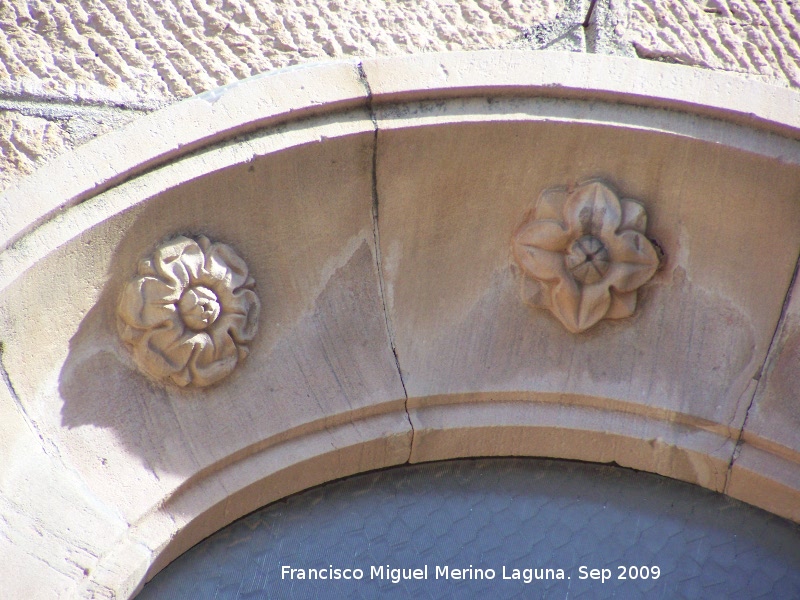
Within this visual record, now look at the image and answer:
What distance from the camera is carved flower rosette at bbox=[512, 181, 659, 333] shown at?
75.8 inches

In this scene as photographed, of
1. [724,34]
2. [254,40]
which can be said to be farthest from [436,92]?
[724,34]

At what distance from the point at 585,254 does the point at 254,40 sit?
2.77 feet

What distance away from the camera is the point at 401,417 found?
197 centimetres

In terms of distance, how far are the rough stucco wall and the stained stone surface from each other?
0.91 m

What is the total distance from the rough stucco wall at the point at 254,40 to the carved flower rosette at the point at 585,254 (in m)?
0.33

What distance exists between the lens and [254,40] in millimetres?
1863

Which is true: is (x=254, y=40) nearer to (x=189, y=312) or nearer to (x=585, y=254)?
(x=189, y=312)

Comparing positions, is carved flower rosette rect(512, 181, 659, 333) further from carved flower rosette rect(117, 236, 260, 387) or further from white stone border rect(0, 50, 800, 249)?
carved flower rosette rect(117, 236, 260, 387)

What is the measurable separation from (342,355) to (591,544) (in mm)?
692

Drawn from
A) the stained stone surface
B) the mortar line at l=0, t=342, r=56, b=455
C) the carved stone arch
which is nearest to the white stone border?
the carved stone arch

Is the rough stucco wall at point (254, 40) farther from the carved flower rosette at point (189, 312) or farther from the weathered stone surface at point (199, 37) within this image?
the carved flower rosette at point (189, 312)

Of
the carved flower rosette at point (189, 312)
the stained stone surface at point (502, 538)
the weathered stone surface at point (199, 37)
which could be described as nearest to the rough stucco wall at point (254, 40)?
the weathered stone surface at point (199, 37)

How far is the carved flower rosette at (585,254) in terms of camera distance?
1925 mm

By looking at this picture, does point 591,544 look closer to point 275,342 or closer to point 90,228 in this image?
point 275,342
